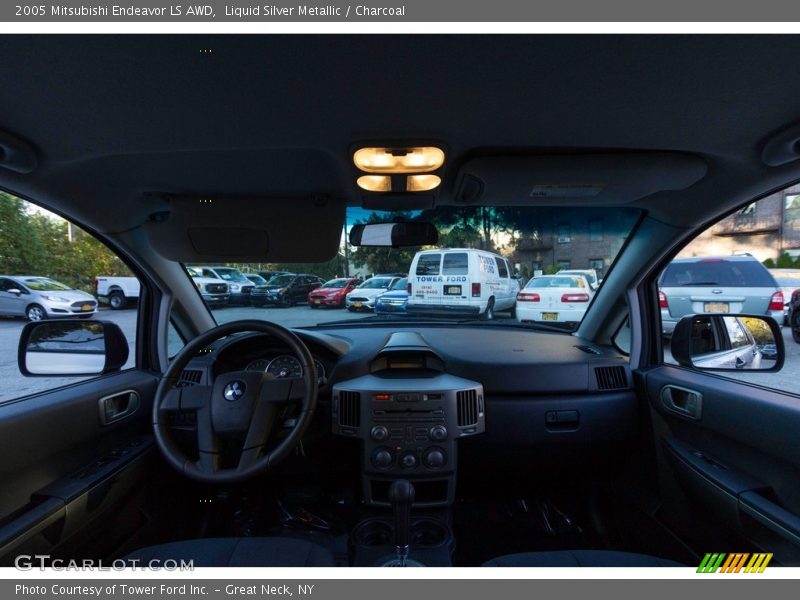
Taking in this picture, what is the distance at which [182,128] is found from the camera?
161 cm

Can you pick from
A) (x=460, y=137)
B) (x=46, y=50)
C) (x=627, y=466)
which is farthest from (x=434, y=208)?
(x=627, y=466)

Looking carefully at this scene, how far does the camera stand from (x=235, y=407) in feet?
6.73

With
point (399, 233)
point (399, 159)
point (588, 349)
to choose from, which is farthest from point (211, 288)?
point (588, 349)

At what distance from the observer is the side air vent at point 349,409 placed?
2.37 metres

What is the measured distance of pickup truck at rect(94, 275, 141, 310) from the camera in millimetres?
2455

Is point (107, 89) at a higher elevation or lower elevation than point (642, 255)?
higher

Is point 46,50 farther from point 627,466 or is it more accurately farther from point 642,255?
point 627,466

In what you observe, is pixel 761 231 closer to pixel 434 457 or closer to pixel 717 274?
pixel 717 274

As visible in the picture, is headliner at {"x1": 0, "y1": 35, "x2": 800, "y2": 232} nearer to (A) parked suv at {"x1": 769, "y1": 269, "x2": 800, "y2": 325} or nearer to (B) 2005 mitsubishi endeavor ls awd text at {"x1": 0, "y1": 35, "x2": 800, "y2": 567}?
(B) 2005 mitsubishi endeavor ls awd text at {"x1": 0, "y1": 35, "x2": 800, "y2": 567}

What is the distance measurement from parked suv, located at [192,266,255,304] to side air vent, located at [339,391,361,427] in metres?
0.95

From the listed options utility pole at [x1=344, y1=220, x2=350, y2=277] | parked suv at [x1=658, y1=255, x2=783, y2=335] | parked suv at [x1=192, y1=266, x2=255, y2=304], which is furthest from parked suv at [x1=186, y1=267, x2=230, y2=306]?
parked suv at [x1=658, y1=255, x2=783, y2=335]

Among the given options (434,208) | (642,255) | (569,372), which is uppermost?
(434,208)

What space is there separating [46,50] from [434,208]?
179 cm

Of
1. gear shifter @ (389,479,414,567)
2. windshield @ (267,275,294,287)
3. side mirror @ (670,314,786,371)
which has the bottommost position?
gear shifter @ (389,479,414,567)
